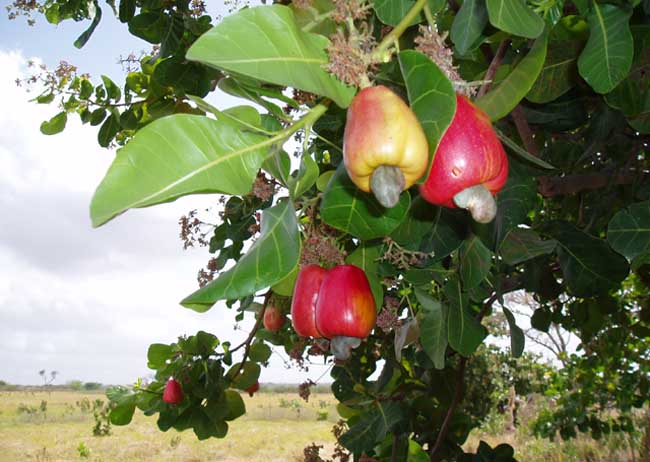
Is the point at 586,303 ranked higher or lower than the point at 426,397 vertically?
higher

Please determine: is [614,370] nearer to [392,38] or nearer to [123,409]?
[123,409]

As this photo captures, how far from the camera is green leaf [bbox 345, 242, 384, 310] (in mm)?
1106

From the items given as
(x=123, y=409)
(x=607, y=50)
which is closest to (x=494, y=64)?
(x=607, y=50)

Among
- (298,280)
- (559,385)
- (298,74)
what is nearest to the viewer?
(298,74)

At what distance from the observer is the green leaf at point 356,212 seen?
0.75m

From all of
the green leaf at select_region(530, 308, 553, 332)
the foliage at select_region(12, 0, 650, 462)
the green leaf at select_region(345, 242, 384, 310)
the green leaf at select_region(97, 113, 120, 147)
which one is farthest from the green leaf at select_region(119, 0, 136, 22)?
the green leaf at select_region(530, 308, 553, 332)

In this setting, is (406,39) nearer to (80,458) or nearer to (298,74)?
(298,74)

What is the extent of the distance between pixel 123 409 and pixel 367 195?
5.97 ft

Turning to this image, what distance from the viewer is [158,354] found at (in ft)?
7.29

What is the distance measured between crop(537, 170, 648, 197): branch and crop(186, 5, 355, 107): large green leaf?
1083 mm

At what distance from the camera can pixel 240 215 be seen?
193cm

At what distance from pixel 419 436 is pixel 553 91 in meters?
1.83

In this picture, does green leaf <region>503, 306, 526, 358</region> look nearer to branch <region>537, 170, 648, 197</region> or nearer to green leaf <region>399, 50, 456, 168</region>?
branch <region>537, 170, 648, 197</region>

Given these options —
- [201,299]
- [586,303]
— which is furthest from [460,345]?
[586,303]
